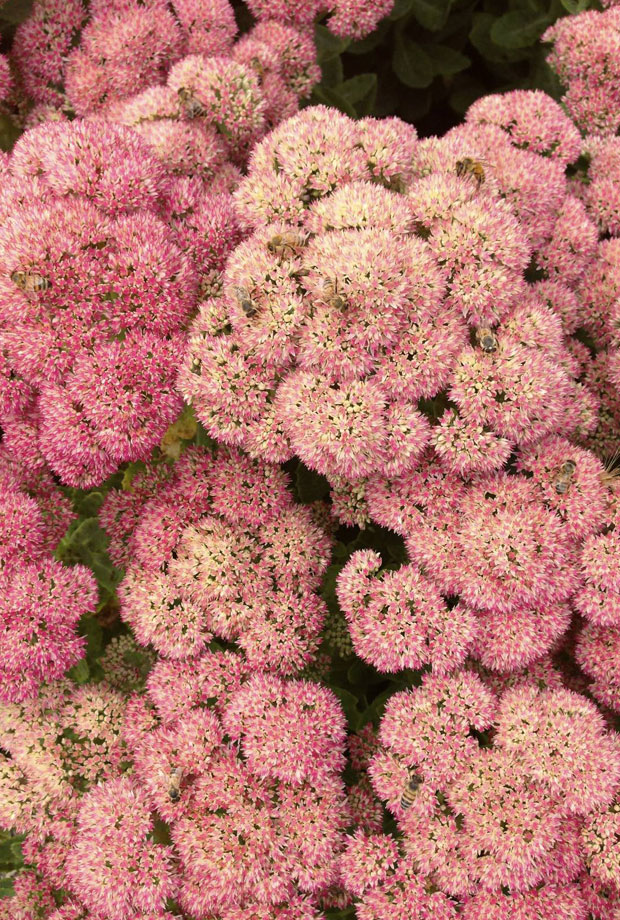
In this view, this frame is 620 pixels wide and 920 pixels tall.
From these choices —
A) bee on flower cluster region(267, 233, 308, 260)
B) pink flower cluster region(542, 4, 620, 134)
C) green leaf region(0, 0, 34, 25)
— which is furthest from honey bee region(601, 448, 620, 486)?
green leaf region(0, 0, 34, 25)

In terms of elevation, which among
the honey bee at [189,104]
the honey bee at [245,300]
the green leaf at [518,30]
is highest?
the green leaf at [518,30]

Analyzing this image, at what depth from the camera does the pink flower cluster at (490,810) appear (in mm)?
2094

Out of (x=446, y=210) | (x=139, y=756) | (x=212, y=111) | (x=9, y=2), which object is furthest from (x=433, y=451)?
(x=9, y=2)

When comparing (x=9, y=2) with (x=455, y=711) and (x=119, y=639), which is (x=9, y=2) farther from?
(x=455, y=711)

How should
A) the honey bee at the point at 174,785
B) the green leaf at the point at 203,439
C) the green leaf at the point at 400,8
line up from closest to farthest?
the honey bee at the point at 174,785
the green leaf at the point at 203,439
the green leaf at the point at 400,8

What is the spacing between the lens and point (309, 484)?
2.65 meters

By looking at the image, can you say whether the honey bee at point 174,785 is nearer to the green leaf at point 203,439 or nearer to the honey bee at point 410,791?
the honey bee at point 410,791

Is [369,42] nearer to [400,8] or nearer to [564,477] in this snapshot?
[400,8]

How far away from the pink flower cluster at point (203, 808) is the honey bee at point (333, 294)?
1151 mm

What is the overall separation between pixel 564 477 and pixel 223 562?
A: 111 cm

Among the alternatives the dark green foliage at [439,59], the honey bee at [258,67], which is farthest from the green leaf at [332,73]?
the honey bee at [258,67]

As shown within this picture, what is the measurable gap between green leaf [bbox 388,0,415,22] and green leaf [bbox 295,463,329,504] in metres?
2.14

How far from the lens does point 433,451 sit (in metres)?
2.36

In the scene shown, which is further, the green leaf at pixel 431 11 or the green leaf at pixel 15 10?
A: the green leaf at pixel 431 11
